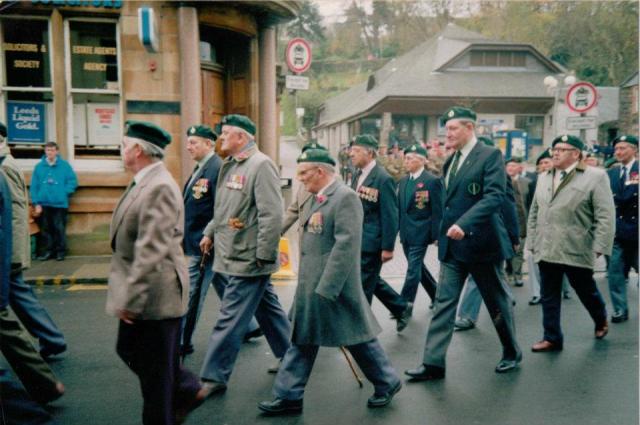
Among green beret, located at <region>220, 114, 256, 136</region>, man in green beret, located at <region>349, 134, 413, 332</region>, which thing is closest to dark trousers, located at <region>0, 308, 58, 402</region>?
green beret, located at <region>220, 114, 256, 136</region>

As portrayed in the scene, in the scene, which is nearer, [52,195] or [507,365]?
[507,365]

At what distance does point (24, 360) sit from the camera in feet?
13.8

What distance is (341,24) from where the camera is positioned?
7212cm

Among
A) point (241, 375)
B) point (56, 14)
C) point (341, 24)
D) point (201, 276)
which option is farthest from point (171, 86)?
point (341, 24)

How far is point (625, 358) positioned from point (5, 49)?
1032 centimetres

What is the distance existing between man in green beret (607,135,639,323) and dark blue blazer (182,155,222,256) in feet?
14.8

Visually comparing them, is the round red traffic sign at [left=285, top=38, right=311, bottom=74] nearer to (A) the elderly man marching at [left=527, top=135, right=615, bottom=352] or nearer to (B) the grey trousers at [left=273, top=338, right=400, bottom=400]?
(A) the elderly man marching at [left=527, top=135, right=615, bottom=352]

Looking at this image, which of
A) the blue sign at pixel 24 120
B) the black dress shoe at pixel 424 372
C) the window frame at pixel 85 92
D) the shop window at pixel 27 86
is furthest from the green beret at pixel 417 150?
the blue sign at pixel 24 120

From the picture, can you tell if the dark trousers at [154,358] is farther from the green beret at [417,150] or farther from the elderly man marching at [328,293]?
the green beret at [417,150]

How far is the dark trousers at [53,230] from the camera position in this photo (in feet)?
33.9

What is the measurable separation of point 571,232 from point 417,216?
1770 millimetres

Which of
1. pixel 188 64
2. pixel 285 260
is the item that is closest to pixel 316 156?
pixel 285 260

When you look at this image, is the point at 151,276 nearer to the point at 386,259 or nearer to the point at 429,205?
the point at 386,259

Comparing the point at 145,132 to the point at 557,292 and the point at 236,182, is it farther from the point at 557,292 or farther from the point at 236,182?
the point at 557,292
